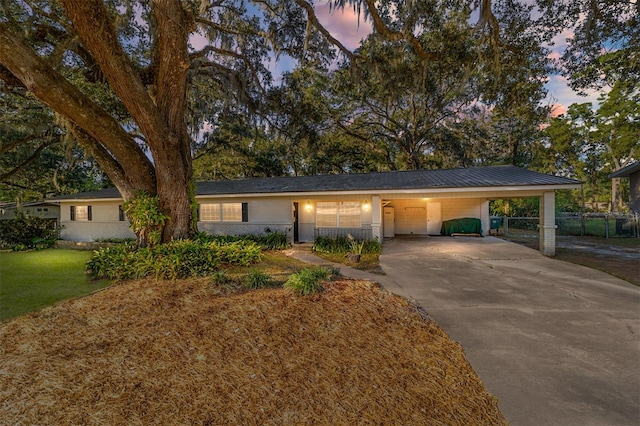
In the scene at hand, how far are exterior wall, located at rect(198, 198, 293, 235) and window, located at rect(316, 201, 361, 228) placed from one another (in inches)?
59.7

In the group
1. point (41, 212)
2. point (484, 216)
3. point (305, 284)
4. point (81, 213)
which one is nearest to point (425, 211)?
point (484, 216)

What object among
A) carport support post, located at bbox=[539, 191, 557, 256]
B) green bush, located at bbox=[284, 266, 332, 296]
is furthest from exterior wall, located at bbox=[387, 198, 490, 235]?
green bush, located at bbox=[284, 266, 332, 296]

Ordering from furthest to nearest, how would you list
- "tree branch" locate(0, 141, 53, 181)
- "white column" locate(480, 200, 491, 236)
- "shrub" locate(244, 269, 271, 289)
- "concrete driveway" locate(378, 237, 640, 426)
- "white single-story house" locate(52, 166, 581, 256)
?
"white column" locate(480, 200, 491, 236) → "tree branch" locate(0, 141, 53, 181) → "white single-story house" locate(52, 166, 581, 256) → "shrub" locate(244, 269, 271, 289) → "concrete driveway" locate(378, 237, 640, 426)

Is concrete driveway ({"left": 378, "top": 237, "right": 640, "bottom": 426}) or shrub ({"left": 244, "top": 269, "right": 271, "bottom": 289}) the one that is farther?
shrub ({"left": 244, "top": 269, "right": 271, "bottom": 289})

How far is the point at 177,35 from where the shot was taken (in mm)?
6723

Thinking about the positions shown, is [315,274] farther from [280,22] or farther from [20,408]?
[280,22]

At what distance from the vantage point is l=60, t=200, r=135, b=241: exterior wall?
49.7 ft

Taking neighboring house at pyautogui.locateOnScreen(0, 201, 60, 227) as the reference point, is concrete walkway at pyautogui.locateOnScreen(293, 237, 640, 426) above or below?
below

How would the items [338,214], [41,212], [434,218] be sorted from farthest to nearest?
[41,212]
[434,218]
[338,214]

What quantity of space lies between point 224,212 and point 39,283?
8097mm

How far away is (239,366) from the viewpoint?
9.70 feet

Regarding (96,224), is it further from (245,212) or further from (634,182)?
(634,182)

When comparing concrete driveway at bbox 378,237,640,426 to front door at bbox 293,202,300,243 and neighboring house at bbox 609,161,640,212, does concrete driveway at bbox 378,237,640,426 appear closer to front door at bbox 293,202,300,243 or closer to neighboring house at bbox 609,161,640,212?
front door at bbox 293,202,300,243

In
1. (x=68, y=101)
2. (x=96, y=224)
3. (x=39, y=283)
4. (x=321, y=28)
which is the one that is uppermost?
(x=321, y=28)
